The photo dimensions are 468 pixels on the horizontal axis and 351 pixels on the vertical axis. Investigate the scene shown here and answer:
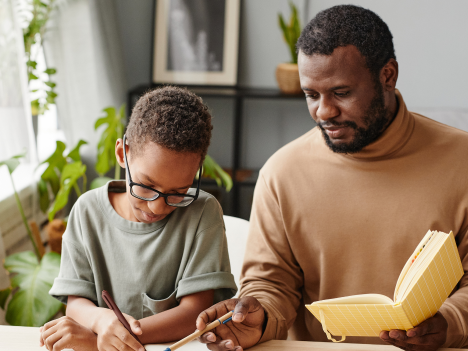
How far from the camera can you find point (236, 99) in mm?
3318

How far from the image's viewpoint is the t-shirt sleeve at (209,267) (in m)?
0.99

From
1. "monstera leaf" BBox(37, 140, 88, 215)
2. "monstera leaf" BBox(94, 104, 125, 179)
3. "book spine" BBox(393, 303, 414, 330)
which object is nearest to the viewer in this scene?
"book spine" BBox(393, 303, 414, 330)

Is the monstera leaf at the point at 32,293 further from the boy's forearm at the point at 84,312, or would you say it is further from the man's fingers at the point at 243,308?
the man's fingers at the point at 243,308

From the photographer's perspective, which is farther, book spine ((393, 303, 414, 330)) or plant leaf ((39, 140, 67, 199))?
plant leaf ((39, 140, 67, 199))

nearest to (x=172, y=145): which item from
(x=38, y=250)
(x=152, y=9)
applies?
(x=38, y=250)

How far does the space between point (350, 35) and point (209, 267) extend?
0.65 metres

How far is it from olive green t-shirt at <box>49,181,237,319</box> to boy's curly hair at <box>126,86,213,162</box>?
0.16 metres

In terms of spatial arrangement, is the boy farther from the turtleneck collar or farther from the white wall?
the white wall

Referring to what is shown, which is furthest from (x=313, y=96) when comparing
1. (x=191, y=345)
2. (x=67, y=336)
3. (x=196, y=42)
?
(x=196, y=42)

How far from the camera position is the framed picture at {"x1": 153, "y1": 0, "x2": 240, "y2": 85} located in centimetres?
342

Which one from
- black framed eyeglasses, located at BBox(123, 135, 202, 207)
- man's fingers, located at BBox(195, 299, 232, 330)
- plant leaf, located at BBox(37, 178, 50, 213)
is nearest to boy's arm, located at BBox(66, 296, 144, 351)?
man's fingers, located at BBox(195, 299, 232, 330)

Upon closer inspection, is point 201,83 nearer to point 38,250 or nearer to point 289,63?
point 289,63

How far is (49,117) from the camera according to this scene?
3.12 meters

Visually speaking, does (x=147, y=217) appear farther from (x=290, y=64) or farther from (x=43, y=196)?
(x=290, y=64)
